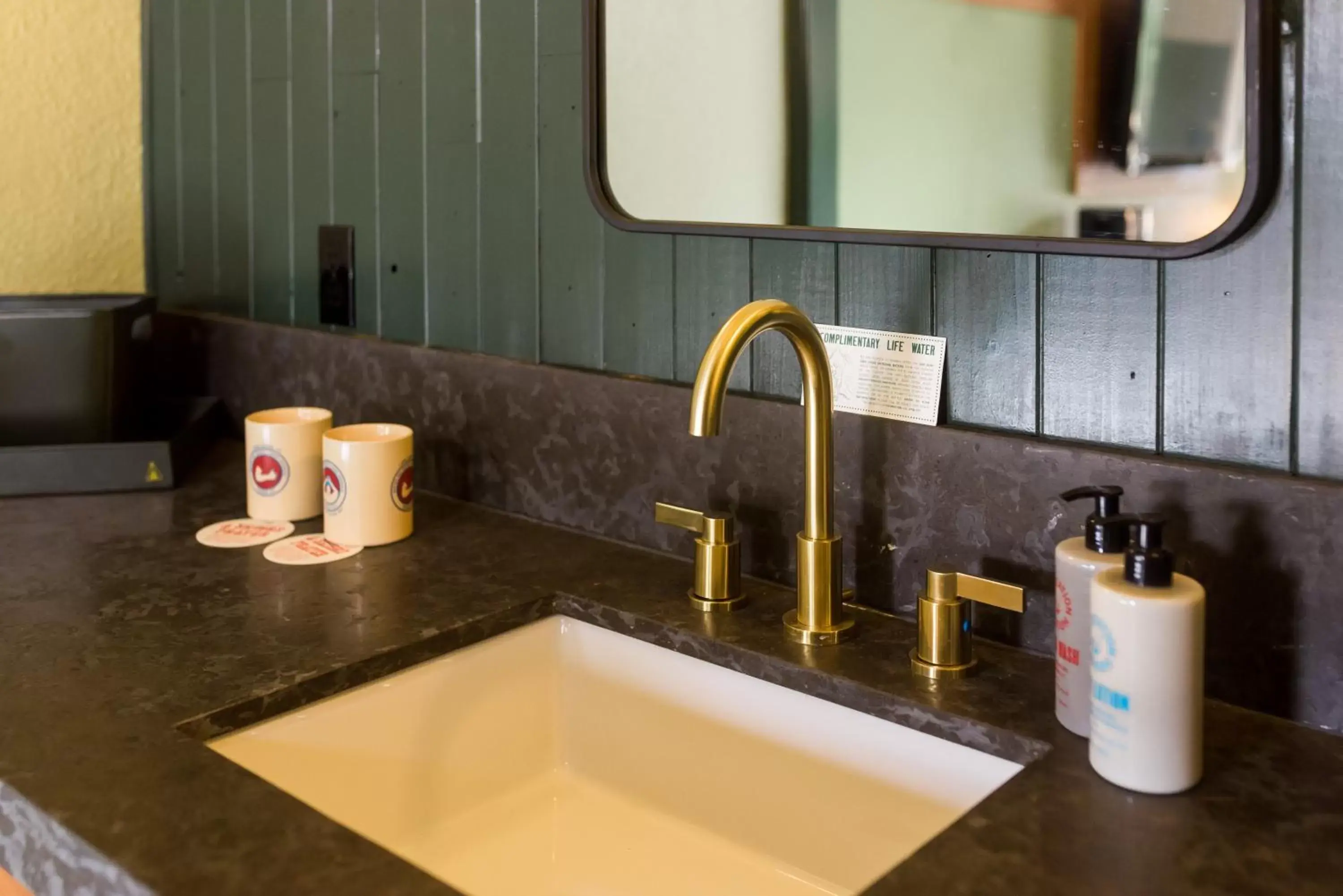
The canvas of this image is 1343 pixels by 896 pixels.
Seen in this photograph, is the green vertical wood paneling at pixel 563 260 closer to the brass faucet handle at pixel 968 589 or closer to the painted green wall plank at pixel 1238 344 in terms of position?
the painted green wall plank at pixel 1238 344

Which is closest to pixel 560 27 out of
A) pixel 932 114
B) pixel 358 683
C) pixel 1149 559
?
pixel 932 114

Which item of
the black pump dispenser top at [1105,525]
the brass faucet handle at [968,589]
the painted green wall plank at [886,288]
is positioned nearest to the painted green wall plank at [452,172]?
the painted green wall plank at [886,288]

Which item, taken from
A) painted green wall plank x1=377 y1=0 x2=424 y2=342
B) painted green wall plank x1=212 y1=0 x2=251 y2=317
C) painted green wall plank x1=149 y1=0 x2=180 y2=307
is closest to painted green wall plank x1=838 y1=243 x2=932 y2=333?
painted green wall plank x1=377 y1=0 x2=424 y2=342

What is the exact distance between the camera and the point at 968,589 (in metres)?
0.88

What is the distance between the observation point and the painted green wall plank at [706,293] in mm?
1101

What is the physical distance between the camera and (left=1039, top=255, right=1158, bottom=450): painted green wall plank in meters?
0.87

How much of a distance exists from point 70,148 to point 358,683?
116cm

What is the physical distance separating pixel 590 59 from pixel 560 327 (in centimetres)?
26

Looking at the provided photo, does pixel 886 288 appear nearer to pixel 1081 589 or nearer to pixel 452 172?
→ pixel 1081 589

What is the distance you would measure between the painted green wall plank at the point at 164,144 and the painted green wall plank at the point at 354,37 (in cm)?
39

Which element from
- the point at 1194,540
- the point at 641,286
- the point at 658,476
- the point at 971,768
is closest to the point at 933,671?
the point at 971,768

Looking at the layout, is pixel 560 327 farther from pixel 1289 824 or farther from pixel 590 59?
pixel 1289 824

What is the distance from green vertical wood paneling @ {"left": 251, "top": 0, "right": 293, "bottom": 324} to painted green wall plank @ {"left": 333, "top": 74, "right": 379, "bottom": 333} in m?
0.11

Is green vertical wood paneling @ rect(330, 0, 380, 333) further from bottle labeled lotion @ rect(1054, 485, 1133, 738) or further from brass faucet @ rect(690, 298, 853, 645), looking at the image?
bottle labeled lotion @ rect(1054, 485, 1133, 738)
